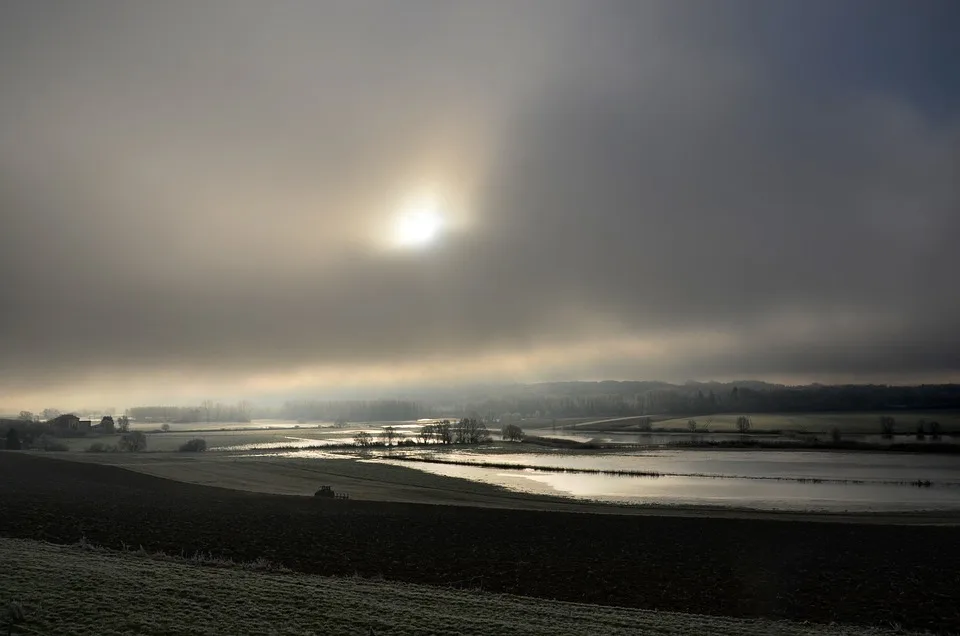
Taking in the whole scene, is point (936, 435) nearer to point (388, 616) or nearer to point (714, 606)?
point (714, 606)

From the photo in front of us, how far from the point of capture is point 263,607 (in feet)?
48.3

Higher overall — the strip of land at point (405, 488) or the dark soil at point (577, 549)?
the dark soil at point (577, 549)

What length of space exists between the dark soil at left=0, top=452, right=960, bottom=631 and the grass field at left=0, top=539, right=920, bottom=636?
→ 347cm

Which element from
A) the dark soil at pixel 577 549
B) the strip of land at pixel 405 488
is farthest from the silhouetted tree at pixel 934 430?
the dark soil at pixel 577 549

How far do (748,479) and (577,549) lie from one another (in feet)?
166

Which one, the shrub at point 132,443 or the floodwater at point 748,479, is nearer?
the floodwater at point 748,479

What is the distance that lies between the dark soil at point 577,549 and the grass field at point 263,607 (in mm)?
3467

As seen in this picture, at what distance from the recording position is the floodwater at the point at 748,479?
51869 mm

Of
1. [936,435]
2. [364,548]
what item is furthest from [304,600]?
[936,435]

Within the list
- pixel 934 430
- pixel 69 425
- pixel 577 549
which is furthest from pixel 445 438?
pixel 577 549

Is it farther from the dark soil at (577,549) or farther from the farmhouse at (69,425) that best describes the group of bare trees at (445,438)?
the dark soil at (577,549)

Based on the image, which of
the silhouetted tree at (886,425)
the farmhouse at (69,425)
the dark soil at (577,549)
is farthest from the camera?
the farmhouse at (69,425)

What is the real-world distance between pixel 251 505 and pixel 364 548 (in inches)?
613

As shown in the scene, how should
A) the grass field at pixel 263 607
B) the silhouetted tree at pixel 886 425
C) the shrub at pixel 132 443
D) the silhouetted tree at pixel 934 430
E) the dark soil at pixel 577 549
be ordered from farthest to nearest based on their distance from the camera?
the silhouetted tree at pixel 886 425
the silhouetted tree at pixel 934 430
the shrub at pixel 132 443
the dark soil at pixel 577 549
the grass field at pixel 263 607
